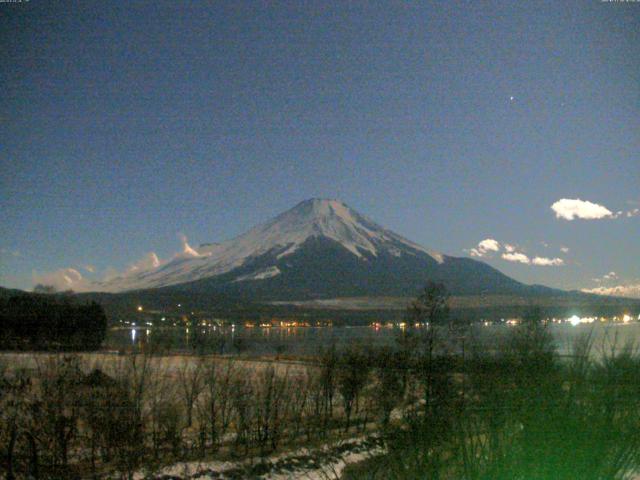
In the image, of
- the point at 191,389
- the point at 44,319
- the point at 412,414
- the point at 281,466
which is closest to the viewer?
→ the point at 412,414

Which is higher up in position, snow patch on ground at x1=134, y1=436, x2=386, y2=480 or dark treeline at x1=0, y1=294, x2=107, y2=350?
dark treeline at x1=0, y1=294, x2=107, y2=350

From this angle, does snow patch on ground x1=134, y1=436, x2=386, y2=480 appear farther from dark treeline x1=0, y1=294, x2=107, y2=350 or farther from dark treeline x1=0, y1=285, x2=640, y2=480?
dark treeline x1=0, y1=294, x2=107, y2=350

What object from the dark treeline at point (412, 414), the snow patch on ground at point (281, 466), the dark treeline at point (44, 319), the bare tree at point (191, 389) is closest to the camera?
the dark treeline at point (412, 414)

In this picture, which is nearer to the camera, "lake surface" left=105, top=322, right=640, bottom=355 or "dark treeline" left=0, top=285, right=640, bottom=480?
"dark treeline" left=0, top=285, right=640, bottom=480

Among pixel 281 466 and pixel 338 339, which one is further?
pixel 338 339

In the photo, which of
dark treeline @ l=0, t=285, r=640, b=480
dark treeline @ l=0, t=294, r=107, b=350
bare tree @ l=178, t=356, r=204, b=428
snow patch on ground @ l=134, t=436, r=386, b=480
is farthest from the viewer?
dark treeline @ l=0, t=294, r=107, b=350

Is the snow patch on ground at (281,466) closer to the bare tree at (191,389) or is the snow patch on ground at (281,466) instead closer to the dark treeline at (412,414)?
the dark treeline at (412,414)

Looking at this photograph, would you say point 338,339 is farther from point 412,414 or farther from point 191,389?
point 412,414

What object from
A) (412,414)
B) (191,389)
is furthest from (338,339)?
(412,414)

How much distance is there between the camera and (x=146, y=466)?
46.7 ft

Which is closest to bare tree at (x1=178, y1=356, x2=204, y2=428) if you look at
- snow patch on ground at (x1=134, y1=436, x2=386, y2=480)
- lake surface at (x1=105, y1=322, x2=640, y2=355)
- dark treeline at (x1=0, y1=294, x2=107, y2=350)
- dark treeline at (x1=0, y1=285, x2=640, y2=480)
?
dark treeline at (x1=0, y1=285, x2=640, y2=480)

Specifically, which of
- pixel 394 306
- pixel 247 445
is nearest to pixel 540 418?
pixel 247 445

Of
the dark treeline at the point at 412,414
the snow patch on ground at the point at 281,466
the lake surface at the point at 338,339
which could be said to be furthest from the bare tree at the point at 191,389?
the snow patch on ground at the point at 281,466

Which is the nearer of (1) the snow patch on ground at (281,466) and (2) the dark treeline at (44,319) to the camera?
(1) the snow patch on ground at (281,466)
